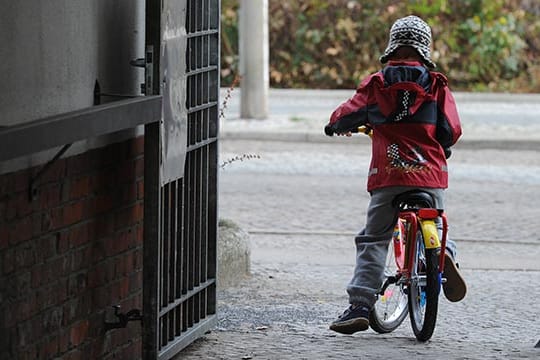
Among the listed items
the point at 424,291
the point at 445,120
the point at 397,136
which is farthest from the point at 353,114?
the point at 424,291

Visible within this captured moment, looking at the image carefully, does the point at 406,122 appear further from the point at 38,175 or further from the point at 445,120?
the point at 38,175

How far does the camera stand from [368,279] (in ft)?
21.3

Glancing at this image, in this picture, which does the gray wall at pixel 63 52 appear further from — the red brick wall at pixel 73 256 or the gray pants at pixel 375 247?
the gray pants at pixel 375 247

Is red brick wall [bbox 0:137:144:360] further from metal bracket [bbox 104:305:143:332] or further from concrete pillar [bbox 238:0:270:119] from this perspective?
concrete pillar [bbox 238:0:270:119]

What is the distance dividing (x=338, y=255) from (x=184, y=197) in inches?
141

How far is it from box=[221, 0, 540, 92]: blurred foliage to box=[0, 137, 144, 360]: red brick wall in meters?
16.7

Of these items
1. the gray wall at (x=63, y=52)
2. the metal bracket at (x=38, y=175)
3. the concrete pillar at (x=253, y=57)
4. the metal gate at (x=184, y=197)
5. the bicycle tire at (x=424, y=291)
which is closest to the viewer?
the gray wall at (x=63, y=52)

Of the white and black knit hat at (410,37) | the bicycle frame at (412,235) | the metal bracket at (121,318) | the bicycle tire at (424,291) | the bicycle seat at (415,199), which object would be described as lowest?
the bicycle tire at (424,291)

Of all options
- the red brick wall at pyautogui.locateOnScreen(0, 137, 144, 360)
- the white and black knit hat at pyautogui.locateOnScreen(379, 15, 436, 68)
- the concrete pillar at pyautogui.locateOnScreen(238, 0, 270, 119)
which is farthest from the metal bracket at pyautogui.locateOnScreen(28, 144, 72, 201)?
the concrete pillar at pyautogui.locateOnScreen(238, 0, 270, 119)

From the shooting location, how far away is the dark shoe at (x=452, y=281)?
21.1 ft

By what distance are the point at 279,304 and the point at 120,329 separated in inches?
83.1

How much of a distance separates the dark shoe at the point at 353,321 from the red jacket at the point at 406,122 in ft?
1.88

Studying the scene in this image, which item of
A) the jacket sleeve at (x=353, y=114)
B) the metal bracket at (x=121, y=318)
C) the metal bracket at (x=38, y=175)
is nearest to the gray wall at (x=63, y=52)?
the metal bracket at (x=38, y=175)

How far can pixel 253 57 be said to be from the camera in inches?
688
